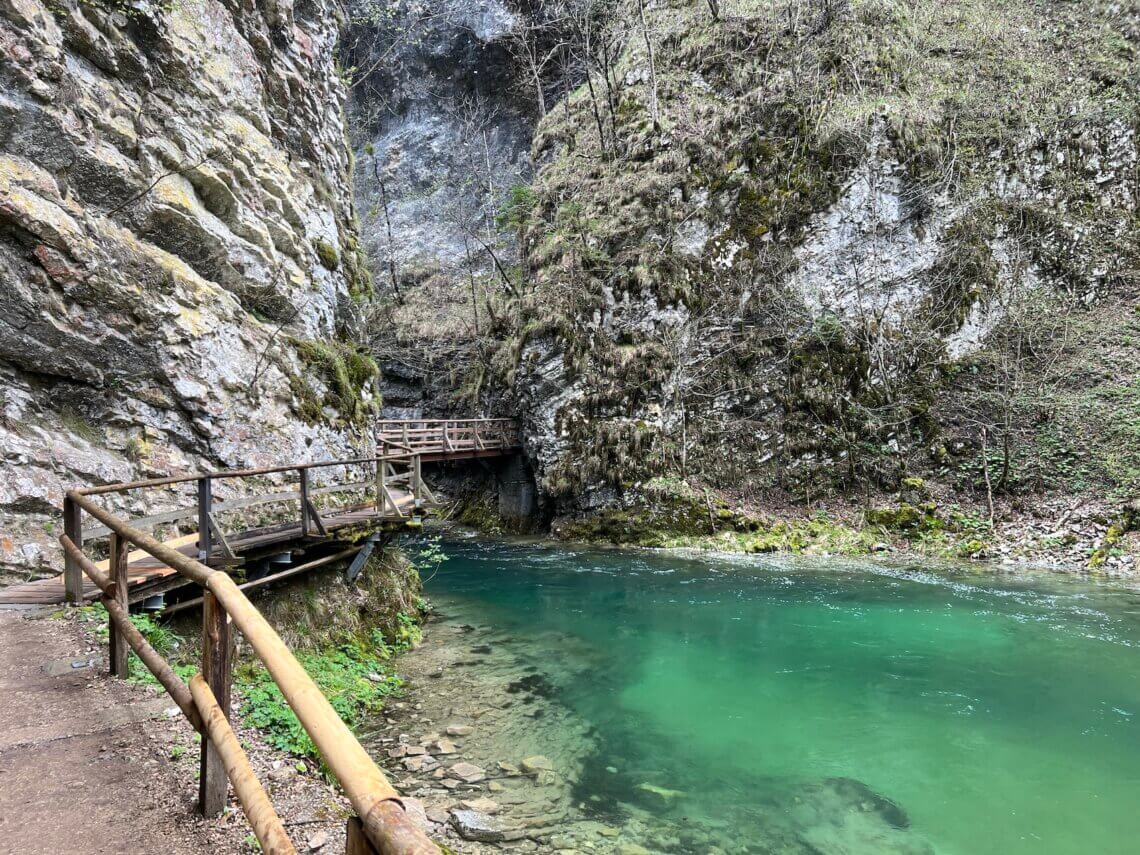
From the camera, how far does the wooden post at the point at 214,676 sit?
236 cm

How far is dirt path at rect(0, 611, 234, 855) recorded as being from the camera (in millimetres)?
2240

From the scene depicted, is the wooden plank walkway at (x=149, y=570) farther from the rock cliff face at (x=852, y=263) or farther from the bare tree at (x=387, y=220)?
the bare tree at (x=387, y=220)

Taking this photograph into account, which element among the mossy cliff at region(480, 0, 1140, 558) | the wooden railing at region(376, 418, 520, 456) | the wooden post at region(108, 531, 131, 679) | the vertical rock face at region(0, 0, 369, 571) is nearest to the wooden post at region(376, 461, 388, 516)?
the vertical rock face at region(0, 0, 369, 571)

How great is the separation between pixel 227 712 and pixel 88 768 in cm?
95

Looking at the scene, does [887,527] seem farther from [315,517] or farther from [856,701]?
[315,517]

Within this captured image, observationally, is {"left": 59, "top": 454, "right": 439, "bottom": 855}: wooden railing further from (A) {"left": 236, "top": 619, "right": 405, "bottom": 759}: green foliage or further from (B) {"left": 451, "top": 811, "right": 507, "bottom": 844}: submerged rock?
(B) {"left": 451, "top": 811, "right": 507, "bottom": 844}: submerged rock

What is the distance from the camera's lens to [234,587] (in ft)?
7.36

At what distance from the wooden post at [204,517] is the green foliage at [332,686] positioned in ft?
4.23

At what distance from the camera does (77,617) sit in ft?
16.0

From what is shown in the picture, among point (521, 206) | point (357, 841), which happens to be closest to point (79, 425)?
point (357, 841)

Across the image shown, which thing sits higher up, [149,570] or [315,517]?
[315,517]

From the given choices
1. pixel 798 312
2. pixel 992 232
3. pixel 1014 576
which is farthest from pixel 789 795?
pixel 992 232

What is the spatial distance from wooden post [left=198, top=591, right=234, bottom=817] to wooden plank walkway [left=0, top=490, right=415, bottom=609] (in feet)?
11.4

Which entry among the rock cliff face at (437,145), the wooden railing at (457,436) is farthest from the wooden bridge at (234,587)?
the rock cliff face at (437,145)
